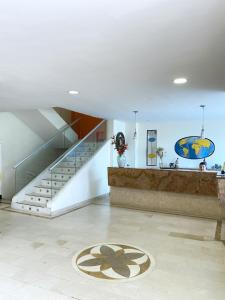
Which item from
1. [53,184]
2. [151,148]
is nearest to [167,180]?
[151,148]

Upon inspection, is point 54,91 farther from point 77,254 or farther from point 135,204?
point 135,204

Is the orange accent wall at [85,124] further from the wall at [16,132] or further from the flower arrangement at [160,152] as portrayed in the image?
the flower arrangement at [160,152]

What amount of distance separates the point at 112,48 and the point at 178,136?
6.40 m

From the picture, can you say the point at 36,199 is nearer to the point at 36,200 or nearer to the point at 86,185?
the point at 36,200

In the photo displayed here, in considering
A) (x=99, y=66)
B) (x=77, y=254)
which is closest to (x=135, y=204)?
(x=77, y=254)

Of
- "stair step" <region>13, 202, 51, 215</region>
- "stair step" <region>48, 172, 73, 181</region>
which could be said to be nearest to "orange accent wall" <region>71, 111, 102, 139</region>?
"stair step" <region>48, 172, 73, 181</region>

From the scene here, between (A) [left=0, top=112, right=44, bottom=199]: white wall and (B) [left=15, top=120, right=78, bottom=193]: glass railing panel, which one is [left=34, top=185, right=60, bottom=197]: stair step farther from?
(A) [left=0, top=112, right=44, bottom=199]: white wall

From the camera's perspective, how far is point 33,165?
24.6 feet

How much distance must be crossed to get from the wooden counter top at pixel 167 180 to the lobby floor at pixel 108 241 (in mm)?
715

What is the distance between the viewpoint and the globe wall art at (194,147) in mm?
8102

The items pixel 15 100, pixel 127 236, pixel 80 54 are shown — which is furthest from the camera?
pixel 15 100

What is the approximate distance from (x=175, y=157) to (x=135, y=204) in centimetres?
278

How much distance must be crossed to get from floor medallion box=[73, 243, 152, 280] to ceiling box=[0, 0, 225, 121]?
2.73 metres

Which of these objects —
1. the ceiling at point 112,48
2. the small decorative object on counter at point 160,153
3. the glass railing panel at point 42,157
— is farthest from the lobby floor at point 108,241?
the small decorative object on counter at point 160,153
